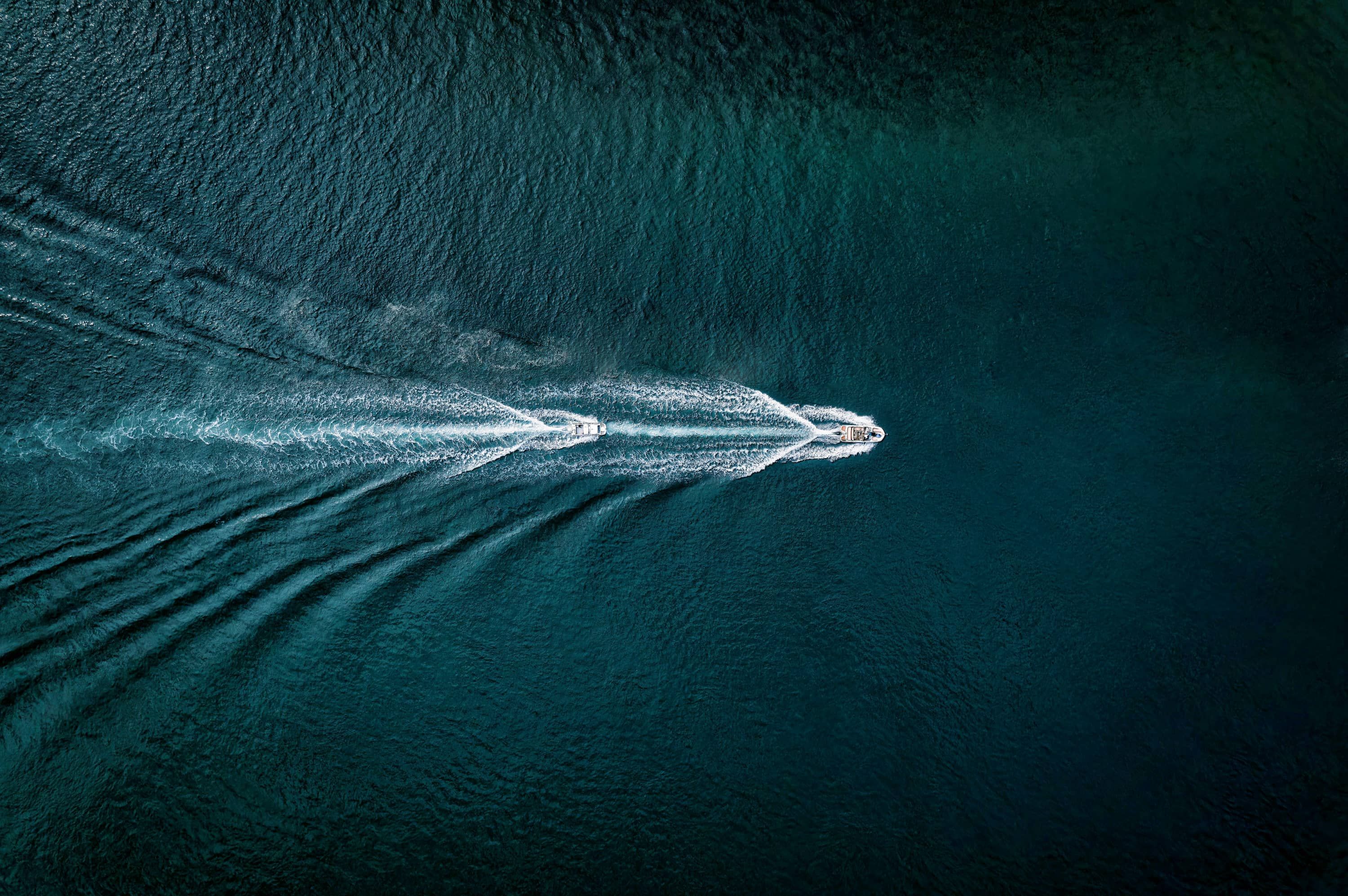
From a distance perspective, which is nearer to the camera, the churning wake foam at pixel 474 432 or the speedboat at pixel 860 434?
the churning wake foam at pixel 474 432

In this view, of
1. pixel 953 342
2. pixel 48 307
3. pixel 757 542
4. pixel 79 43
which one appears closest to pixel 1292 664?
pixel 953 342

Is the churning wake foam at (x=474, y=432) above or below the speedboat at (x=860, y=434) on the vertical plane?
below

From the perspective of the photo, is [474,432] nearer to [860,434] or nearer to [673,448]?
[673,448]

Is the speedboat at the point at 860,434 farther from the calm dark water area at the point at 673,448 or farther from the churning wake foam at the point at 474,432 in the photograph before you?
the calm dark water area at the point at 673,448

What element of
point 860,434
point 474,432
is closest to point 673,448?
point 860,434

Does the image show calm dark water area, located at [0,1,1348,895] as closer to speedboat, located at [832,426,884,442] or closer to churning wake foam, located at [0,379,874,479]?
churning wake foam, located at [0,379,874,479]

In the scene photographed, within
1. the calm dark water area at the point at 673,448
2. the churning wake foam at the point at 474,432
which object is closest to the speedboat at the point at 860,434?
the churning wake foam at the point at 474,432

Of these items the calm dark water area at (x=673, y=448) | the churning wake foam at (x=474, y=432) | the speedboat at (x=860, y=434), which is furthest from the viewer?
the speedboat at (x=860, y=434)

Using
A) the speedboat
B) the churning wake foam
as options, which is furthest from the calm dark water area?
the speedboat
